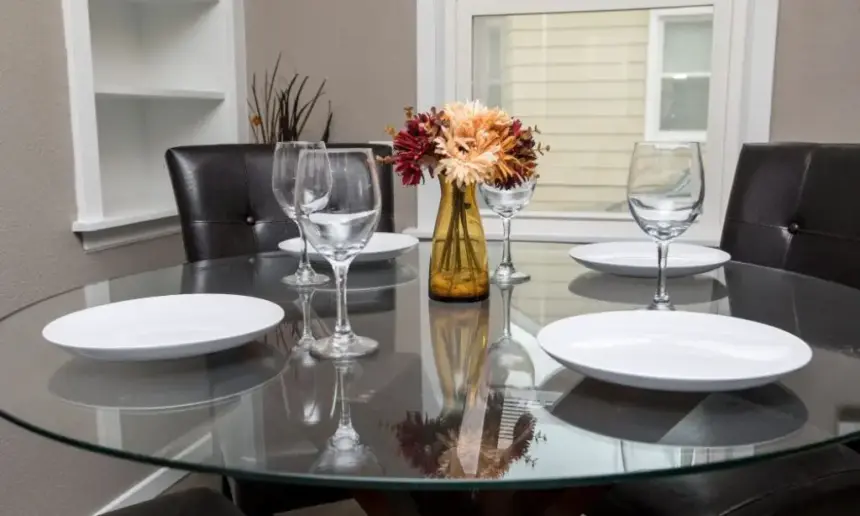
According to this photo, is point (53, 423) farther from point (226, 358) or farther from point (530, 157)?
point (530, 157)

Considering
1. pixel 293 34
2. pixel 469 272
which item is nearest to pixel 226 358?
pixel 469 272

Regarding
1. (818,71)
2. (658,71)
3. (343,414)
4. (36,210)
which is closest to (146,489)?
(36,210)

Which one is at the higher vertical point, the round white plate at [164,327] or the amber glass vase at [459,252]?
the amber glass vase at [459,252]

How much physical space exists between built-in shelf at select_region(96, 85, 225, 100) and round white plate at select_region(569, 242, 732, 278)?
1357 millimetres

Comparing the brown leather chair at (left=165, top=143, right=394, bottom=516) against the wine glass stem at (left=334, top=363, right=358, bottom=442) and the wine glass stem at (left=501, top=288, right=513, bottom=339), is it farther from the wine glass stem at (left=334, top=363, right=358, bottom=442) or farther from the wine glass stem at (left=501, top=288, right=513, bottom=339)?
the wine glass stem at (left=334, top=363, right=358, bottom=442)

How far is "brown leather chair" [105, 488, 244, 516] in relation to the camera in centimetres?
118

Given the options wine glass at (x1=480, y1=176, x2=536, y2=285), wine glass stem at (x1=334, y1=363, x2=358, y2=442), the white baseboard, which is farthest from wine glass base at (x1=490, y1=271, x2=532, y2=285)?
the white baseboard

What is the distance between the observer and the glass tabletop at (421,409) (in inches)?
27.0

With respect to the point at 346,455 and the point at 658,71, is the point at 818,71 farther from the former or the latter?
the point at 346,455

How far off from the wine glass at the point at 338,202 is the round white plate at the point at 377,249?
0.50 meters

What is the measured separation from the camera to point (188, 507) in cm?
120

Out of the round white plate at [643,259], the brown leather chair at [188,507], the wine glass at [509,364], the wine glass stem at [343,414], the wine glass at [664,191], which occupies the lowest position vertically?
the brown leather chair at [188,507]

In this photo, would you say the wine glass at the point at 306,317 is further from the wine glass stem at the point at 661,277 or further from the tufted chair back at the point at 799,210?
the tufted chair back at the point at 799,210

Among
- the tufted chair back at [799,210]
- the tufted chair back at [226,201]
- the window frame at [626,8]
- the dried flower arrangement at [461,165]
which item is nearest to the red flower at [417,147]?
the dried flower arrangement at [461,165]
